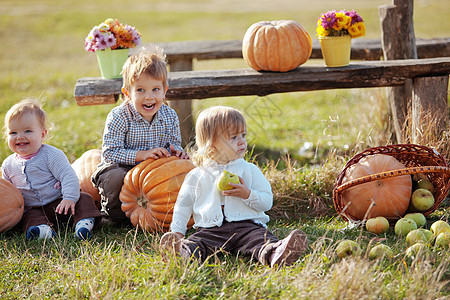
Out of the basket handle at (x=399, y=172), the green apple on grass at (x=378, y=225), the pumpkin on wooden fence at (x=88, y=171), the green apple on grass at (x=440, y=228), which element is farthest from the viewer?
the pumpkin on wooden fence at (x=88, y=171)

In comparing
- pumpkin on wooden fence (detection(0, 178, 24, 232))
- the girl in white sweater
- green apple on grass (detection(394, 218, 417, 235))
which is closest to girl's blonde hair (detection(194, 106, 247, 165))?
the girl in white sweater

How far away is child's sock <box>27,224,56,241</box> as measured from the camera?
3953 millimetres

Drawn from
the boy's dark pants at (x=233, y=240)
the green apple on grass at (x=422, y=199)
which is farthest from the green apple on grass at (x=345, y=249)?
the green apple on grass at (x=422, y=199)

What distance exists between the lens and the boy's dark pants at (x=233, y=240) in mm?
3352

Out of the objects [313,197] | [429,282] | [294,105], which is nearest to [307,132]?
[294,105]

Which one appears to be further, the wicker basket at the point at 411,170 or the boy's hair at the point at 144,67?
the boy's hair at the point at 144,67

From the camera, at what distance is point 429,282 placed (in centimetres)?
282

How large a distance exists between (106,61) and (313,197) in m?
2.41

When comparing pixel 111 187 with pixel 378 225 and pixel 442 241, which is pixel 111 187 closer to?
pixel 378 225

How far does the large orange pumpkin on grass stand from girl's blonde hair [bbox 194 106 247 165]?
0.63 metres

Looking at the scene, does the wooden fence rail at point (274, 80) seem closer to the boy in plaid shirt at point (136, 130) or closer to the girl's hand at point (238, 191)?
the boy in plaid shirt at point (136, 130)

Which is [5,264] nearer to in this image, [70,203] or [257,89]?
[70,203]

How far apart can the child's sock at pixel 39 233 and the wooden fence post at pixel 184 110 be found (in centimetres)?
260

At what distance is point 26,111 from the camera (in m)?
4.16
